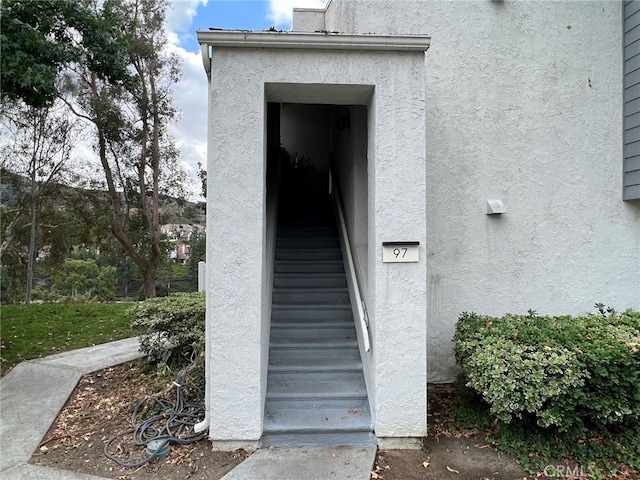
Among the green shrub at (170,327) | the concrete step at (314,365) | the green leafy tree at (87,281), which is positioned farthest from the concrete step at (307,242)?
the green leafy tree at (87,281)

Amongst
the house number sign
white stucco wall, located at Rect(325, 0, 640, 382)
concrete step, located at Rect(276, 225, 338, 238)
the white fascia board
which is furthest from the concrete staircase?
the white fascia board

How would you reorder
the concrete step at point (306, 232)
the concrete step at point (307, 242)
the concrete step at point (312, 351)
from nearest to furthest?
the concrete step at point (312, 351) < the concrete step at point (307, 242) < the concrete step at point (306, 232)

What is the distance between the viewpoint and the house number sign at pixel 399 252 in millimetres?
3645

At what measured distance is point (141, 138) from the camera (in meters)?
15.9

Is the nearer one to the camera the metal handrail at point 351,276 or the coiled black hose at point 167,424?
the coiled black hose at point 167,424

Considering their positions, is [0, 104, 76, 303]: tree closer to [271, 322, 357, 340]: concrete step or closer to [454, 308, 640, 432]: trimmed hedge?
[271, 322, 357, 340]: concrete step

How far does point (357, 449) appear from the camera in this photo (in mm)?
3537

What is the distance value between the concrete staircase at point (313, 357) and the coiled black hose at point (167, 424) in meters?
0.82

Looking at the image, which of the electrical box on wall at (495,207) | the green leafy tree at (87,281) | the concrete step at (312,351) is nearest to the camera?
the concrete step at (312,351)

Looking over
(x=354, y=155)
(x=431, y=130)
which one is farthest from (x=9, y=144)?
(x=431, y=130)

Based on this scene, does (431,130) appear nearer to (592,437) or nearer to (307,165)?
(592,437)

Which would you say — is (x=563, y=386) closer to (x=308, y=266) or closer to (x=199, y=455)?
(x=199, y=455)

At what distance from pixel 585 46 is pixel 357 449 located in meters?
5.86

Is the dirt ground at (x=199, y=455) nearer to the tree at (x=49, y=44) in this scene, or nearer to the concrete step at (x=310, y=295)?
the concrete step at (x=310, y=295)
